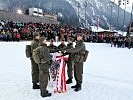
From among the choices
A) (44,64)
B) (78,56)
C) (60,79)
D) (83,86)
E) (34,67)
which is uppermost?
(78,56)

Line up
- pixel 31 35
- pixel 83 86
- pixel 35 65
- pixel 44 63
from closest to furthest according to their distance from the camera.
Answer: pixel 44 63
pixel 35 65
pixel 83 86
pixel 31 35

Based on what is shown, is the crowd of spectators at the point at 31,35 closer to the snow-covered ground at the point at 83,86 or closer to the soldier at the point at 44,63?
the snow-covered ground at the point at 83,86

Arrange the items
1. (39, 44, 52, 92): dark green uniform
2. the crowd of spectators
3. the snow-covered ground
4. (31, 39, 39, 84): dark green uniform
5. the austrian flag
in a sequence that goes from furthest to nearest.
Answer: the crowd of spectators → (31, 39, 39, 84): dark green uniform → the austrian flag → the snow-covered ground → (39, 44, 52, 92): dark green uniform

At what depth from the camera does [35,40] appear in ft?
32.6

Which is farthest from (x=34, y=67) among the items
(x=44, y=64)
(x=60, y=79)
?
(x=44, y=64)

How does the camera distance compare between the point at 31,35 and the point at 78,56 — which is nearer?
the point at 78,56

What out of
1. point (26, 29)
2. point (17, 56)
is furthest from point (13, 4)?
point (17, 56)

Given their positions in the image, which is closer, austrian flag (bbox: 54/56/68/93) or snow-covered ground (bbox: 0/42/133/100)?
snow-covered ground (bbox: 0/42/133/100)

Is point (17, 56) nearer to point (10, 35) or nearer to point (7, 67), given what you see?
point (7, 67)

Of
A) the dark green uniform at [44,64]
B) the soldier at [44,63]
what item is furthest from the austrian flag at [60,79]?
the dark green uniform at [44,64]

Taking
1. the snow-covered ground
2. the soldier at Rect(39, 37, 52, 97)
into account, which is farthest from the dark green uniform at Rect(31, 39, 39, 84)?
the soldier at Rect(39, 37, 52, 97)

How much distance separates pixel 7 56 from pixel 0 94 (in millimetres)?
9684

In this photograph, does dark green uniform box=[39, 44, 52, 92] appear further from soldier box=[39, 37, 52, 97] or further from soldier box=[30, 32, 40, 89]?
soldier box=[30, 32, 40, 89]

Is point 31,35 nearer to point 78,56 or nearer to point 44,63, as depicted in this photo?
point 78,56
